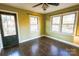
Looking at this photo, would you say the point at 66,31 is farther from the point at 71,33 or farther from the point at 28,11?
the point at 28,11

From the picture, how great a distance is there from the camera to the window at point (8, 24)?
9.48 ft

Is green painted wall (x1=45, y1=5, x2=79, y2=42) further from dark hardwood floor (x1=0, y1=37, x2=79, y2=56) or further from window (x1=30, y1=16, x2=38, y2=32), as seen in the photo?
window (x1=30, y1=16, x2=38, y2=32)

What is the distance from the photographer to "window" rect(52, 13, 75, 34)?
332 cm

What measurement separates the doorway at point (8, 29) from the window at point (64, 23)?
2.83 meters

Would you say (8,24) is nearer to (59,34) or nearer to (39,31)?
(39,31)

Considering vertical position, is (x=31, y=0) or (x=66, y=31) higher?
(x=31, y=0)

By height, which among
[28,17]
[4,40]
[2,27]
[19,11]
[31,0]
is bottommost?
[4,40]

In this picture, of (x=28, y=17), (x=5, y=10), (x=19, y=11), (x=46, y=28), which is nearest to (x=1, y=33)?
(x=5, y=10)

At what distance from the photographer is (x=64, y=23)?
12.3 feet

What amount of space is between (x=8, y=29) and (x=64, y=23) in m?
3.38

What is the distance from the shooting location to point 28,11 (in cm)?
399

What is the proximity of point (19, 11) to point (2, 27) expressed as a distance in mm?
1332

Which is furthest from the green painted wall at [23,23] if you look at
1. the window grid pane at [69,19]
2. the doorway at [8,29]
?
the window grid pane at [69,19]

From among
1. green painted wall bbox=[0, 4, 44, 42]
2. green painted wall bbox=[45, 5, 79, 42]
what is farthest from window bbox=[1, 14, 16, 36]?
green painted wall bbox=[45, 5, 79, 42]
